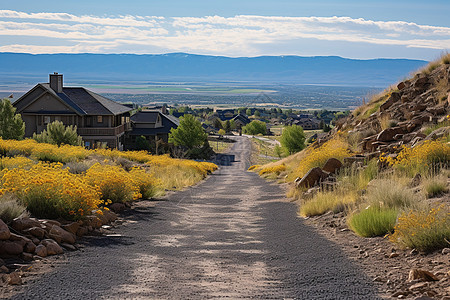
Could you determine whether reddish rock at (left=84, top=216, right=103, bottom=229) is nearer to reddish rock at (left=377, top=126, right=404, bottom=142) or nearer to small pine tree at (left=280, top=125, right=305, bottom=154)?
reddish rock at (left=377, top=126, right=404, bottom=142)

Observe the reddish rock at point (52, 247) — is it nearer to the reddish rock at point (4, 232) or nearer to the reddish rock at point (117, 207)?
the reddish rock at point (4, 232)

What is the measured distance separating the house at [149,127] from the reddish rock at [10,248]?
2353 inches

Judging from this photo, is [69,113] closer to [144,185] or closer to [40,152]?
[40,152]

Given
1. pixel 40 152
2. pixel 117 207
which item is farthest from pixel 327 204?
pixel 40 152

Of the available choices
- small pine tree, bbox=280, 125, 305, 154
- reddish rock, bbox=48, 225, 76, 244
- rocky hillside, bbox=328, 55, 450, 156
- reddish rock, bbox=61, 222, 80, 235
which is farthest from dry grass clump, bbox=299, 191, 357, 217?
small pine tree, bbox=280, 125, 305, 154

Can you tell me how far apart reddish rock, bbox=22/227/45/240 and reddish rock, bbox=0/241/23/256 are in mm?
724

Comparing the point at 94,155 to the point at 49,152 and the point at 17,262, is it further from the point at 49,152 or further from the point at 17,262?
the point at 17,262

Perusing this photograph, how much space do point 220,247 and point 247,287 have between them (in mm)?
2988

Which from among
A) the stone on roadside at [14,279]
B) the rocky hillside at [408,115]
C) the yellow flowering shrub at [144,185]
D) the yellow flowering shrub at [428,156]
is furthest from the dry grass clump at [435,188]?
the yellow flowering shrub at [144,185]

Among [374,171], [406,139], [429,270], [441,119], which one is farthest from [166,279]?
[441,119]

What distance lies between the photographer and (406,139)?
18688 millimetres

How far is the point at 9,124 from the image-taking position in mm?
43125

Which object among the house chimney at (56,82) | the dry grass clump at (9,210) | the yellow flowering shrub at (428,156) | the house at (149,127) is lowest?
the house at (149,127)

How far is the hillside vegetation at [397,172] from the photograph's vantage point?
30.6 feet
